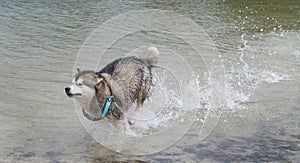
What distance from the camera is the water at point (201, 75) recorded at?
5.38 metres

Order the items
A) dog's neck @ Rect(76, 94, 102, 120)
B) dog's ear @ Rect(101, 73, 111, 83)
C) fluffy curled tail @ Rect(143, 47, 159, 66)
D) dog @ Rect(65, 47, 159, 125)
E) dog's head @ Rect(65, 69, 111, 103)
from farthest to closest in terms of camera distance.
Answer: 1. fluffy curled tail @ Rect(143, 47, 159, 66)
2. dog's ear @ Rect(101, 73, 111, 83)
3. dog's neck @ Rect(76, 94, 102, 120)
4. dog @ Rect(65, 47, 159, 125)
5. dog's head @ Rect(65, 69, 111, 103)

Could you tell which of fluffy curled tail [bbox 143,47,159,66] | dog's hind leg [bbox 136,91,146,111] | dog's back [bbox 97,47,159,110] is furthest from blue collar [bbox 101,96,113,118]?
fluffy curled tail [bbox 143,47,159,66]

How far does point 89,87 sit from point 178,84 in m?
3.02

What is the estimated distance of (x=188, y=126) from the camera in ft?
20.7

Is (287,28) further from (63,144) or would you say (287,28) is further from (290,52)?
(63,144)

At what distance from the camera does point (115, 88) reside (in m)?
5.96

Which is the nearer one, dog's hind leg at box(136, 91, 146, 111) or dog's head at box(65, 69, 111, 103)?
dog's head at box(65, 69, 111, 103)

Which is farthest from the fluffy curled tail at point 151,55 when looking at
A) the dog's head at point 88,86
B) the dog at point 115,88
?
the dog's head at point 88,86

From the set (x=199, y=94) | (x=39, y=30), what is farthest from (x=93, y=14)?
(x=199, y=94)

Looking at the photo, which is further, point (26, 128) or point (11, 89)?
point (11, 89)

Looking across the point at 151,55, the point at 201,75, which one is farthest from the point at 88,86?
the point at 201,75

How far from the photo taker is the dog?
550cm

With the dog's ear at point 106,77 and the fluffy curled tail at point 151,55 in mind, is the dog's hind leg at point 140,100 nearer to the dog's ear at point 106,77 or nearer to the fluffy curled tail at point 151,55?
the fluffy curled tail at point 151,55

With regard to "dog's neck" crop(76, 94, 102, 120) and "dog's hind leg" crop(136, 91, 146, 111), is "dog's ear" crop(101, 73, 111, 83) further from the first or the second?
"dog's hind leg" crop(136, 91, 146, 111)
